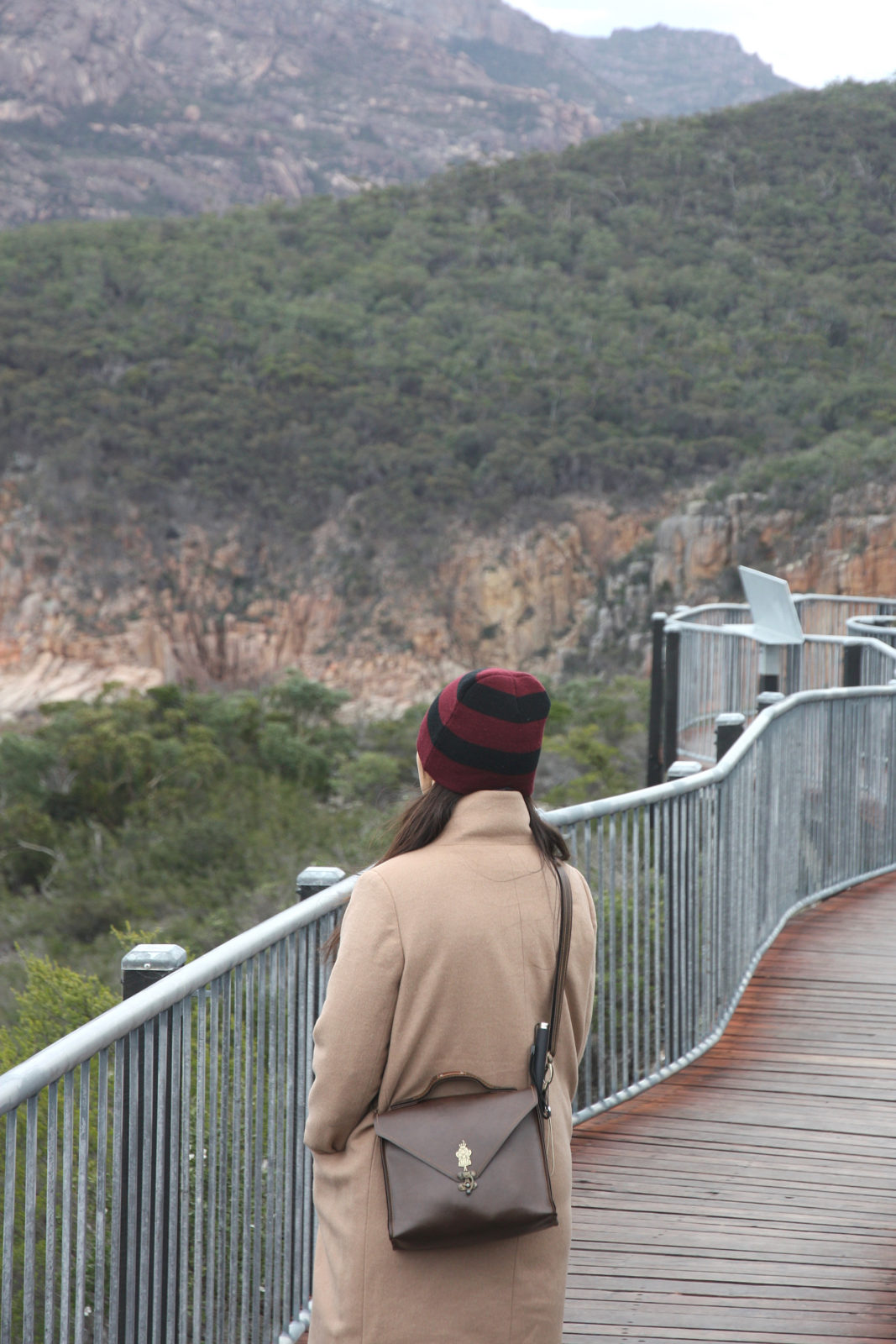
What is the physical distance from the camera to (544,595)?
35469mm

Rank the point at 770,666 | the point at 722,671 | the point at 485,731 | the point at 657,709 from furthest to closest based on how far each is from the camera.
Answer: the point at 657,709 → the point at 722,671 → the point at 770,666 → the point at 485,731

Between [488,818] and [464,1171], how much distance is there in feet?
1.65

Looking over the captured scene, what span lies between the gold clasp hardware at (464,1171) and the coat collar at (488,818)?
0.44 metres

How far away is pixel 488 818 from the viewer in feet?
6.51

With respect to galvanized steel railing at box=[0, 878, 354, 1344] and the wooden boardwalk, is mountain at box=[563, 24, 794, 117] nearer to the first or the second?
the wooden boardwalk

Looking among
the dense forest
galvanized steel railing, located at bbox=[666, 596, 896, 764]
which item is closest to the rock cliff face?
the dense forest

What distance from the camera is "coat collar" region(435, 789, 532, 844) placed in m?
1.98

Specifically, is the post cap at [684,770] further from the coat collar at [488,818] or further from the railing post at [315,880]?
the coat collar at [488,818]

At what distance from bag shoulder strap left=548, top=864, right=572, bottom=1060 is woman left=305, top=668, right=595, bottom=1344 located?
0.01 m

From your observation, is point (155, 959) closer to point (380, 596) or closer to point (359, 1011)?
point (359, 1011)

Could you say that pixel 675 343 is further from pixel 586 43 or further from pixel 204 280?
pixel 586 43

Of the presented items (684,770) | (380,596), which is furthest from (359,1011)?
(380,596)

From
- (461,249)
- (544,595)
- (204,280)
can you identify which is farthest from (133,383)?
(544,595)

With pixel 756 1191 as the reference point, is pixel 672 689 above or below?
above
